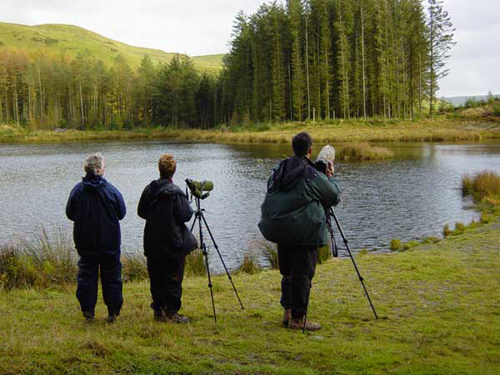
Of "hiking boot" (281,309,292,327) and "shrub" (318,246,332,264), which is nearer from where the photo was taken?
"hiking boot" (281,309,292,327)

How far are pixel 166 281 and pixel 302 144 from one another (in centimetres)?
233

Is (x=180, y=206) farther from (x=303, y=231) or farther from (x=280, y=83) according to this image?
(x=280, y=83)

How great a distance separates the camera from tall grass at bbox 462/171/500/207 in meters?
19.4

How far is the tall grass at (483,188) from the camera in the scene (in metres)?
19.4

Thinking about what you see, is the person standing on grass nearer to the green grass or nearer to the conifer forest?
the green grass

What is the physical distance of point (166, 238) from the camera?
5891 millimetres

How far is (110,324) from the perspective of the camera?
18.8 ft

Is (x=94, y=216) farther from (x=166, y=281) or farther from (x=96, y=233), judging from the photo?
(x=166, y=281)

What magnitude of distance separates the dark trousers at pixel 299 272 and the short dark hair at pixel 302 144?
1081 millimetres

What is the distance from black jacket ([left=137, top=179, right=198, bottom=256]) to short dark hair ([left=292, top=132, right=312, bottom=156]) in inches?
58.2

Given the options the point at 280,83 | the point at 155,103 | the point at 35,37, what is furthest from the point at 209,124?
the point at 35,37

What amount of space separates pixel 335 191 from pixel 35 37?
210 m

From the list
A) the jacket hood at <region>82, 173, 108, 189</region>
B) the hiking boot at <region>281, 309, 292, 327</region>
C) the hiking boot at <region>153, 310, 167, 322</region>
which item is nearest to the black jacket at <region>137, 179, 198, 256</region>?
the jacket hood at <region>82, 173, 108, 189</region>

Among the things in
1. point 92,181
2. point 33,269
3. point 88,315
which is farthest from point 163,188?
point 33,269
